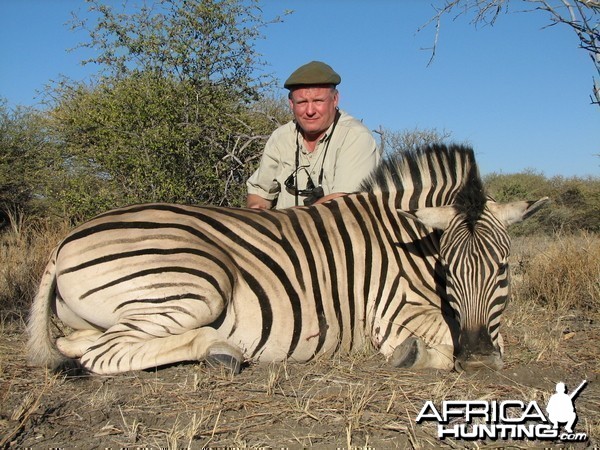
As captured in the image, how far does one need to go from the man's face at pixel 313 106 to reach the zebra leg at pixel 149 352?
254 centimetres

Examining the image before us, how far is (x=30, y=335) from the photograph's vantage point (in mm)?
3367

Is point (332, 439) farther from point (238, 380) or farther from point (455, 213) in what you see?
point (455, 213)

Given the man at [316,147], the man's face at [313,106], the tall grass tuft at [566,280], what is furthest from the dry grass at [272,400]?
the man's face at [313,106]

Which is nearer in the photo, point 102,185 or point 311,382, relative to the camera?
point 311,382

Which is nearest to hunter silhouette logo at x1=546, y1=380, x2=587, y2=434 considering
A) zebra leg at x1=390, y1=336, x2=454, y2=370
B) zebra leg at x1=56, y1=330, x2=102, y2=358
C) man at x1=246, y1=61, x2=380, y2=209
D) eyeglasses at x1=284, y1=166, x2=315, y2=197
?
Answer: zebra leg at x1=390, y1=336, x2=454, y2=370

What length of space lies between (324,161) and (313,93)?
56cm

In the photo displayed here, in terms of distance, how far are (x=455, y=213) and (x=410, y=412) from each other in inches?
48.1

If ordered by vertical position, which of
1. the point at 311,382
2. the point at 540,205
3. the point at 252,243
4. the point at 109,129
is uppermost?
the point at 109,129

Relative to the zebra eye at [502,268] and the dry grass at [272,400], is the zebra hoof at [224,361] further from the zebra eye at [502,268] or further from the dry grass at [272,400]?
the zebra eye at [502,268]

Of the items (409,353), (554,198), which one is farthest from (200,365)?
(554,198)

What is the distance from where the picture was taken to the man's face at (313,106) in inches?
201

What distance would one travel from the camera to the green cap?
16.6 feet

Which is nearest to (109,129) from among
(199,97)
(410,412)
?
(199,97)

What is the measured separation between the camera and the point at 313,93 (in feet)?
16.8
